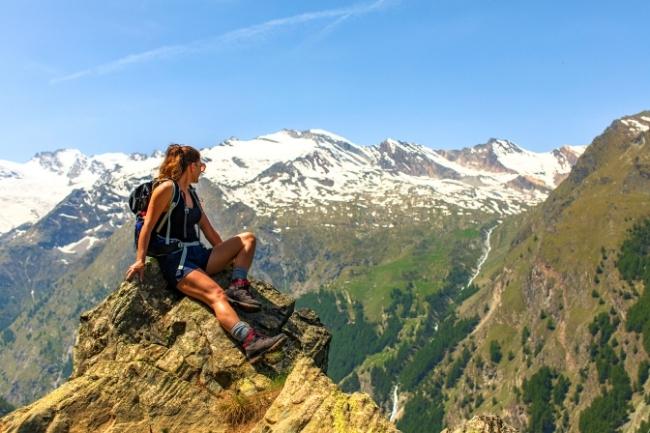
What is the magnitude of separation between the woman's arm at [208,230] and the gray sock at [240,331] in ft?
14.7

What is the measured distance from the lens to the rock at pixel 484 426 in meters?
12.6

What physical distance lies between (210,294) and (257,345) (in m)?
2.31

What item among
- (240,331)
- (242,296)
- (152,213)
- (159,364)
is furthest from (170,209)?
(159,364)

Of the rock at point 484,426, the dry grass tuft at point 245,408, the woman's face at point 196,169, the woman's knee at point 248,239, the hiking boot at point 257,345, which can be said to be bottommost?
the dry grass tuft at point 245,408

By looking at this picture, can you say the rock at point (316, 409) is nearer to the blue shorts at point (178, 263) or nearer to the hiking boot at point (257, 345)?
the hiking boot at point (257, 345)

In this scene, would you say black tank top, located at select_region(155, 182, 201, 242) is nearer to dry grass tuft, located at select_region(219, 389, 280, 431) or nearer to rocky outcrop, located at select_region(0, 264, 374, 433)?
rocky outcrop, located at select_region(0, 264, 374, 433)

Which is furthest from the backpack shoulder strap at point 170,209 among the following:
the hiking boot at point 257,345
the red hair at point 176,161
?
the hiking boot at point 257,345

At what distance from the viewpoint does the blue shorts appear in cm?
1892

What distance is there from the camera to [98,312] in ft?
65.4

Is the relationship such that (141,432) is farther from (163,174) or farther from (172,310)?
(163,174)

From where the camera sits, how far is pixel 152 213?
18531mm

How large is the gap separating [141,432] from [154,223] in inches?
235

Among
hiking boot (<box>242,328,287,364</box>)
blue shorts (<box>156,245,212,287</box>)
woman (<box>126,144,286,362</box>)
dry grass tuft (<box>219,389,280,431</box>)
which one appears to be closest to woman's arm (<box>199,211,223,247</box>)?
woman (<box>126,144,286,362</box>)

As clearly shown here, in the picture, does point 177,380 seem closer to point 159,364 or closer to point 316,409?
point 159,364
